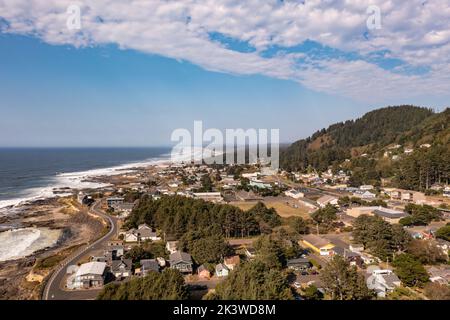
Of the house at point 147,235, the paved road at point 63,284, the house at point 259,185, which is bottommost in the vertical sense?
the paved road at point 63,284

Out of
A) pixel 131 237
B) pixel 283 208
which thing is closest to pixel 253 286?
pixel 131 237

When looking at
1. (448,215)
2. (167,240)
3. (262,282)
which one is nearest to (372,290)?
(262,282)

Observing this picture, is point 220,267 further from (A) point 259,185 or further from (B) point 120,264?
(A) point 259,185

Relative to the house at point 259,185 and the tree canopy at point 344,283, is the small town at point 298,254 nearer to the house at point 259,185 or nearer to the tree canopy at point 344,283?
the tree canopy at point 344,283

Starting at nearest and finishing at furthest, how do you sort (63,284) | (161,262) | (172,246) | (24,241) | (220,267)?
(63,284), (220,267), (161,262), (172,246), (24,241)

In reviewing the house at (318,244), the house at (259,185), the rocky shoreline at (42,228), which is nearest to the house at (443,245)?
the house at (318,244)

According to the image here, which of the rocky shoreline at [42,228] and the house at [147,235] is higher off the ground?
A: the house at [147,235]

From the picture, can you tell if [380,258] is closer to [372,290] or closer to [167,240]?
[372,290]

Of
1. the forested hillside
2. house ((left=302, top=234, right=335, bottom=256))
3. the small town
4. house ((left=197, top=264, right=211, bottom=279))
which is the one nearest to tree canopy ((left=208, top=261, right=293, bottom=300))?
the small town
